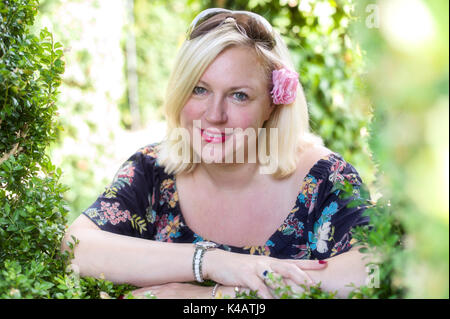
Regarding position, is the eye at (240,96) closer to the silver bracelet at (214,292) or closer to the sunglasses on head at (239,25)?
the sunglasses on head at (239,25)

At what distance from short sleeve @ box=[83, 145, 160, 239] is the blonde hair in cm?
11

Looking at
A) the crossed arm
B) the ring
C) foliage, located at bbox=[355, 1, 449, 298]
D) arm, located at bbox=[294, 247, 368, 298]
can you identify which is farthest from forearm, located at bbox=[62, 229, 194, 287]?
foliage, located at bbox=[355, 1, 449, 298]

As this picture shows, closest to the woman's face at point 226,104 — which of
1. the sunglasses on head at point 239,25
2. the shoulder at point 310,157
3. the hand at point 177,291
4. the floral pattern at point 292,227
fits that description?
the sunglasses on head at point 239,25

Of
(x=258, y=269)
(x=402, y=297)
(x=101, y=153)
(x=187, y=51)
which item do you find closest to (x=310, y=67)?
(x=101, y=153)

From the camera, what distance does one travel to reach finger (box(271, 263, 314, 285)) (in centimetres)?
177

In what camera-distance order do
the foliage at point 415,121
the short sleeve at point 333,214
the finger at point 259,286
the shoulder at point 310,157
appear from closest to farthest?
the foliage at point 415,121
the finger at point 259,286
the short sleeve at point 333,214
the shoulder at point 310,157

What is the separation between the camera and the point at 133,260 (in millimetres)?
2029

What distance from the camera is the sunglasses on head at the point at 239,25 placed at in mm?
2428

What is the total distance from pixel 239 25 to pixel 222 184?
0.78 meters

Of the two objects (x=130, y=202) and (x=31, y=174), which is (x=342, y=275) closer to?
(x=130, y=202)

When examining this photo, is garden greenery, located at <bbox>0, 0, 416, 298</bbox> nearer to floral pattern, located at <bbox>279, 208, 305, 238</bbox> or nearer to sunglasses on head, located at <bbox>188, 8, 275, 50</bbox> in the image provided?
floral pattern, located at <bbox>279, 208, 305, 238</bbox>

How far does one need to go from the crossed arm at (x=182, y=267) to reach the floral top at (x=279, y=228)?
20 cm

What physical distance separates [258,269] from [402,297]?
2.01 ft

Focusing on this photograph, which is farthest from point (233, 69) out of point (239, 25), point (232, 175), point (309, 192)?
point (309, 192)
